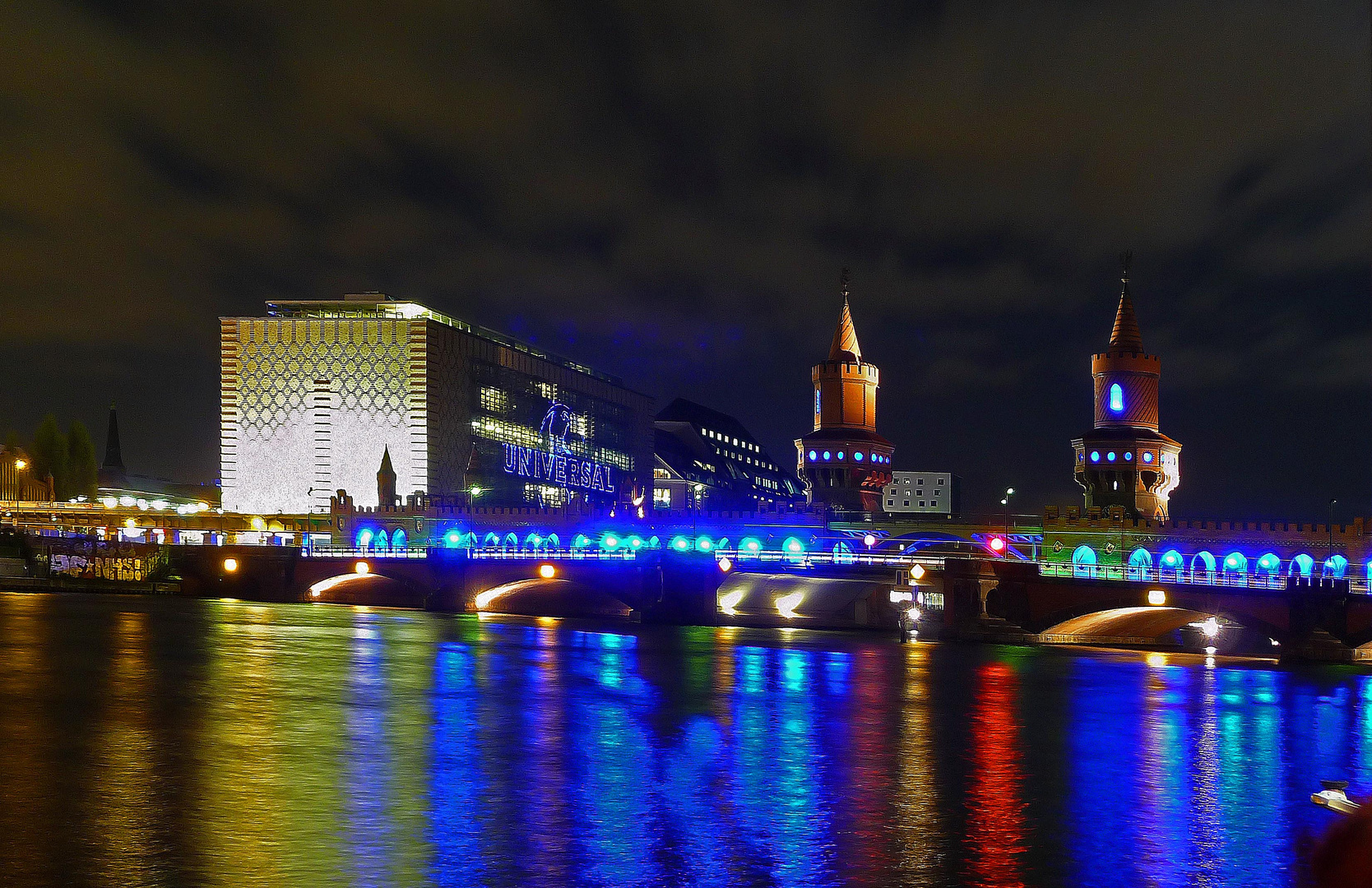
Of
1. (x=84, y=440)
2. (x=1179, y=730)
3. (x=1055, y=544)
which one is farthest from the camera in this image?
(x=84, y=440)

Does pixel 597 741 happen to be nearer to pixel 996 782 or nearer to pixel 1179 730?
pixel 996 782

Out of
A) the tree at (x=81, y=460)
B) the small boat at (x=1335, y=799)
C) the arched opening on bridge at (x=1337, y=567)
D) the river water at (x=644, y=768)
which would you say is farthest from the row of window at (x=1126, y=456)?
the tree at (x=81, y=460)

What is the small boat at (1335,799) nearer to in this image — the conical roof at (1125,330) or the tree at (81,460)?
the conical roof at (1125,330)

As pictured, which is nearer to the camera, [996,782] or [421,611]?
[996,782]

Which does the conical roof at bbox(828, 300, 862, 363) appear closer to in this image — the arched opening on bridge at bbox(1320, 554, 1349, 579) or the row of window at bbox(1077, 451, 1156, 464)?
the row of window at bbox(1077, 451, 1156, 464)

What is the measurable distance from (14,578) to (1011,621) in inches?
3333

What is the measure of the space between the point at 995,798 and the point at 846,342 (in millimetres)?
125823

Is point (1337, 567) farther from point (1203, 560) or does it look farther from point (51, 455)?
point (51, 455)

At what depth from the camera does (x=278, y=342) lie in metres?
143

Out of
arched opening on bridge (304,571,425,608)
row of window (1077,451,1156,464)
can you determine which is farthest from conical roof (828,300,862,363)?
arched opening on bridge (304,571,425,608)

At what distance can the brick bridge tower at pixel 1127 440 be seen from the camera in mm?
133125

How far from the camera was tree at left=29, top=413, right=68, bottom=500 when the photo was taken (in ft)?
574

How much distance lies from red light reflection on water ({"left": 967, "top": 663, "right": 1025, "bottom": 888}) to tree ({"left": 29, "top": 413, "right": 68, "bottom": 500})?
154995 millimetres

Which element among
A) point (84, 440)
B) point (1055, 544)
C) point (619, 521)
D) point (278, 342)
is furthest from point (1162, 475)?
point (84, 440)
